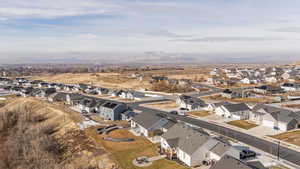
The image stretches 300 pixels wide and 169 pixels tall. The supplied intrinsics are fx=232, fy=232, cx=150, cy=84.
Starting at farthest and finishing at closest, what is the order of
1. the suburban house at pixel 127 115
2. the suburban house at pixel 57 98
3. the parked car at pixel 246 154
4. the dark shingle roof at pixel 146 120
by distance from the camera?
the suburban house at pixel 57 98, the suburban house at pixel 127 115, the dark shingle roof at pixel 146 120, the parked car at pixel 246 154

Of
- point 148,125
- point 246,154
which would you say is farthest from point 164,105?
point 246,154

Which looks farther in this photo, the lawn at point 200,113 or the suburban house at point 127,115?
the lawn at point 200,113

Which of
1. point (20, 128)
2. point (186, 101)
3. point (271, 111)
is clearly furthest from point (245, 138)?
point (20, 128)

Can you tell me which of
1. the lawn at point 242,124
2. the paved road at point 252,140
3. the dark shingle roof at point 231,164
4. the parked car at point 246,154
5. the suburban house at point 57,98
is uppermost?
the dark shingle roof at point 231,164

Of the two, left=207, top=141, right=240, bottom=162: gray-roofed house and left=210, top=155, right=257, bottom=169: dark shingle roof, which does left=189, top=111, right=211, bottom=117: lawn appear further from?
left=210, top=155, right=257, bottom=169: dark shingle roof

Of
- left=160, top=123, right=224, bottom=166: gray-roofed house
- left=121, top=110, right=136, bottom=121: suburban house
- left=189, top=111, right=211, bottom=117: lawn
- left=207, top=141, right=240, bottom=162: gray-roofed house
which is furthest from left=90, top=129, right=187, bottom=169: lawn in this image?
left=189, top=111, right=211, bottom=117: lawn

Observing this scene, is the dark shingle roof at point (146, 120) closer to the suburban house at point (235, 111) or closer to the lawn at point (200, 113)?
the lawn at point (200, 113)

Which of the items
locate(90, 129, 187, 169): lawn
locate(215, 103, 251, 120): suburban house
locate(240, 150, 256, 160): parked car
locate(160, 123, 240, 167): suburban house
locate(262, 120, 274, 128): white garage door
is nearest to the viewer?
locate(160, 123, 240, 167): suburban house

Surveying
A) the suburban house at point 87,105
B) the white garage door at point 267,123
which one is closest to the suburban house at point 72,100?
the suburban house at point 87,105
